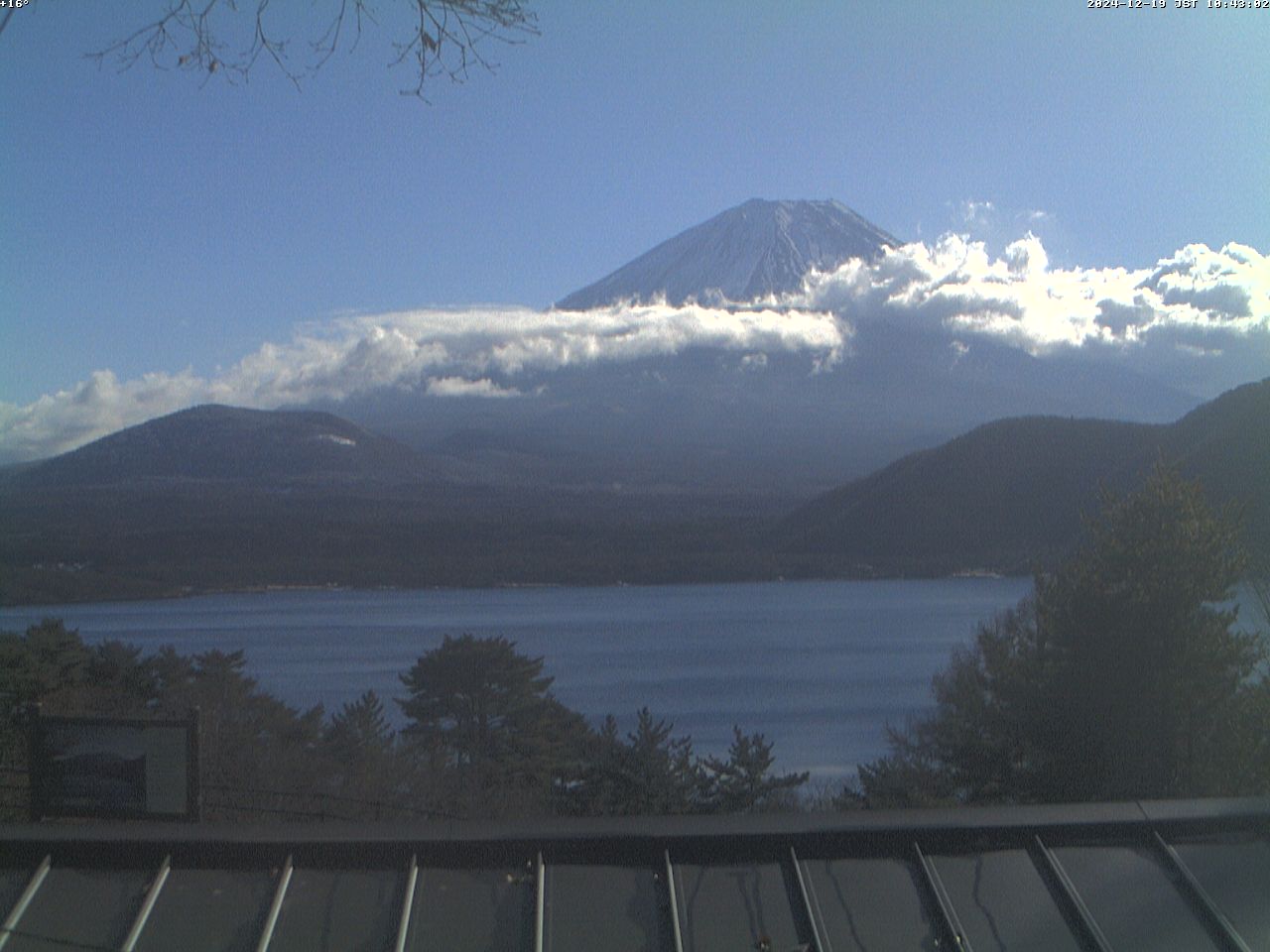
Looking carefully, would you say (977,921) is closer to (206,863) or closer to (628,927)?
(628,927)

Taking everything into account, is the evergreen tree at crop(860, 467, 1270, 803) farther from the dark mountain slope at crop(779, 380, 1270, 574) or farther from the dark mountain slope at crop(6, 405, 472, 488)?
the dark mountain slope at crop(6, 405, 472, 488)

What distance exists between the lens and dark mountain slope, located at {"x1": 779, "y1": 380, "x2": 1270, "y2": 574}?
20219 mm

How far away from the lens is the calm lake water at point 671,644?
65.1 ft

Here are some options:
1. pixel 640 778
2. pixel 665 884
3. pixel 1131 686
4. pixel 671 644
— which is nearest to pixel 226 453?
pixel 671 644

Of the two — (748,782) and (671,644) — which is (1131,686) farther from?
(671,644)

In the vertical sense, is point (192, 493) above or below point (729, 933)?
above

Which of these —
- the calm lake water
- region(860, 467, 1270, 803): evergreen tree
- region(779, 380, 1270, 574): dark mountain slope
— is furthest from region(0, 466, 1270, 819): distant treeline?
region(779, 380, 1270, 574): dark mountain slope

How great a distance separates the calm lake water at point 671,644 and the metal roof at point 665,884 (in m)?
12.5

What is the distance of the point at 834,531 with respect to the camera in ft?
124

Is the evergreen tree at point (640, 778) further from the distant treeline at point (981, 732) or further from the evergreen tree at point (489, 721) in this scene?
the evergreen tree at point (489, 721)

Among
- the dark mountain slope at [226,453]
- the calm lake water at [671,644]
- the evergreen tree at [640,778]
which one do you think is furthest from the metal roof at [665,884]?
the dark mountain slope at [226,453]

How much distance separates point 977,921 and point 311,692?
57.7 feet

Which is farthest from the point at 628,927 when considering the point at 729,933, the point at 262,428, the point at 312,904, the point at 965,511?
the point at 262,428

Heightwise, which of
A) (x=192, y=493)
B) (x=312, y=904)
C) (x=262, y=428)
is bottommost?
(x=312, y=904)
